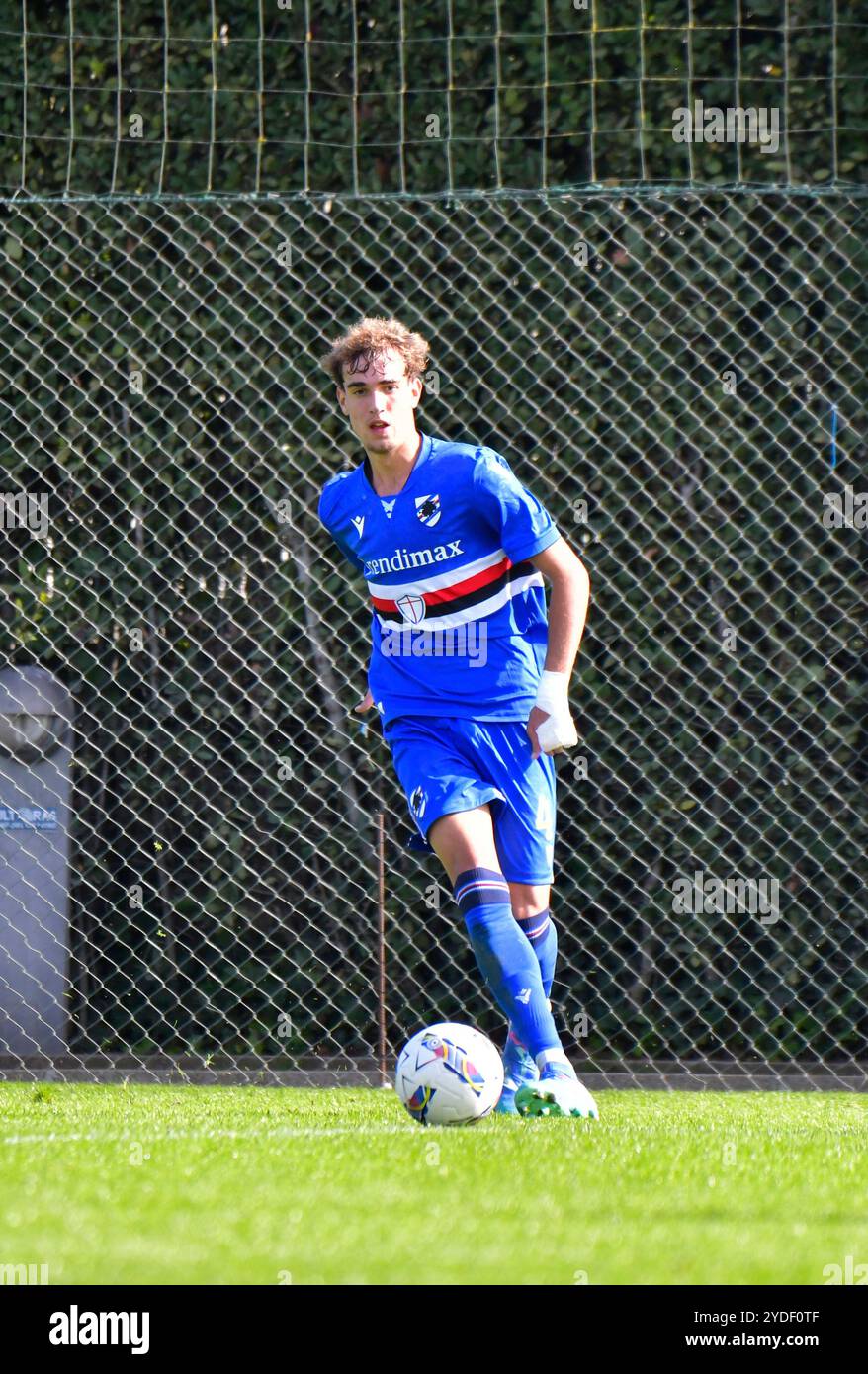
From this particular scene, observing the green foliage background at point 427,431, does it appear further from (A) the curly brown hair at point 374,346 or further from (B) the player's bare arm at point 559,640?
(B) the player's bare arm at point 559,640

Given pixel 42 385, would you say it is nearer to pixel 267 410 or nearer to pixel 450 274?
pixel 267 410

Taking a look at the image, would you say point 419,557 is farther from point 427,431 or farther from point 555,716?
point 427,431

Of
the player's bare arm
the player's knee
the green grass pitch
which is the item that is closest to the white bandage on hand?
the player's bare arm

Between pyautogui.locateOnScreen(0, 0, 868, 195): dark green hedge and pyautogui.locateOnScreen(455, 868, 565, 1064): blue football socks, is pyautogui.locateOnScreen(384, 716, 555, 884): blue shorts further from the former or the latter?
pyautogui.locateOnScreen(0, 0, 868, 195): dark green hedge

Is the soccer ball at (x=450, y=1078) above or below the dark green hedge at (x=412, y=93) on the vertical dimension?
below

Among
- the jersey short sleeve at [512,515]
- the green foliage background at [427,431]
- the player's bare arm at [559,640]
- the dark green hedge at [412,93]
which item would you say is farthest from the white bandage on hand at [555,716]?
the dark green hedge at [412,93]

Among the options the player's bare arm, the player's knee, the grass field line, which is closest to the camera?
the grass field line

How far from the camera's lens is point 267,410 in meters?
5.62

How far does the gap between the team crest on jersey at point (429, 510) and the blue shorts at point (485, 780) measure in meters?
0.47

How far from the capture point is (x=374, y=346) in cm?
412

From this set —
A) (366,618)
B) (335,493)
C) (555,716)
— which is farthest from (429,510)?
(366,618)

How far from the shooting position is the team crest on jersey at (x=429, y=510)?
411cm

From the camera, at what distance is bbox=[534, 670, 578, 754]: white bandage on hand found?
3922 mm

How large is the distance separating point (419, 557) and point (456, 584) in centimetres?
11
